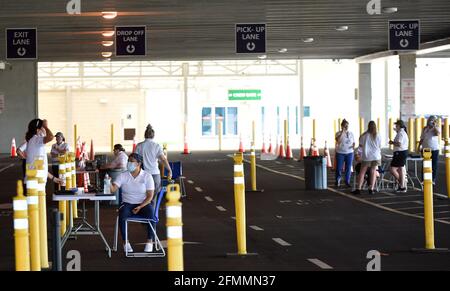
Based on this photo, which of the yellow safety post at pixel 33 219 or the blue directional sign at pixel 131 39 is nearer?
the yellow safety post at pixel 33 219

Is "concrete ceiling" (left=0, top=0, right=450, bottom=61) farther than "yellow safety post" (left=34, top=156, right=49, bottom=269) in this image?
Yes

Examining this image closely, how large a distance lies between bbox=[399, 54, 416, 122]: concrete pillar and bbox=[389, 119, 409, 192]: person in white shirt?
15385 mm

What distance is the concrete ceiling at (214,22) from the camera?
24.3 meters

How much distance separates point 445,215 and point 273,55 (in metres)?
27.5

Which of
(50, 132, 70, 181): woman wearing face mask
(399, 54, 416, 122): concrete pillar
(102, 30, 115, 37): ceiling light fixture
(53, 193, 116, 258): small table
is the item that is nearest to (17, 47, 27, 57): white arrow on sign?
(102, 30, 115, 37): ceiling light fixture

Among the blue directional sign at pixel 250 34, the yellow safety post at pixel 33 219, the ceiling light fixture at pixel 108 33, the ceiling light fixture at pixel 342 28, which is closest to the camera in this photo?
the yellow safety post at pixel 33 219

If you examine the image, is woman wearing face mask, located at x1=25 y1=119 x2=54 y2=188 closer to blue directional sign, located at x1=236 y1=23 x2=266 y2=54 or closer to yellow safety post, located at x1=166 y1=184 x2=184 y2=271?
yellow safety post, located at x1=166 y1=184 x2=184 y2=271

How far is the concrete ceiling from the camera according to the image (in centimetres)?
2427

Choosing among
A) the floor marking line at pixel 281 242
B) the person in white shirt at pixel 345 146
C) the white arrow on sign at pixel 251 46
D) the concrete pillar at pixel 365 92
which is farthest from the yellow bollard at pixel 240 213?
the concrete pillar at pixel 365 92

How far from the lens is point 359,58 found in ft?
149

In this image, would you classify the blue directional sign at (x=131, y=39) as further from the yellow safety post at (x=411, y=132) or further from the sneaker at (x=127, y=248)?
the sneaker at (x=127, y=248)

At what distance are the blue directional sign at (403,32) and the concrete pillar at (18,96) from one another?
21.8 meters

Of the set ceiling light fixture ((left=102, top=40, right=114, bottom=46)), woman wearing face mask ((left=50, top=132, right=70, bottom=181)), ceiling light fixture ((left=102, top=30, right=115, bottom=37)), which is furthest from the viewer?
ceiling light fixture ((left=102, top=40, right=114, bottom=46))

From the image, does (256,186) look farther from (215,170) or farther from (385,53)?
(385,53)
